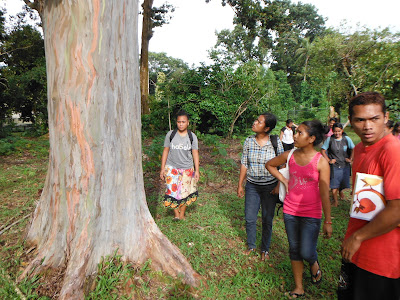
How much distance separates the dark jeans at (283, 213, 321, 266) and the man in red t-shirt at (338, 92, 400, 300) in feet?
2.73

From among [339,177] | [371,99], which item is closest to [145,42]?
[339,177]

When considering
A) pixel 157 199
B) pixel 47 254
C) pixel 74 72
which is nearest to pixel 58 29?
pixel 74 72

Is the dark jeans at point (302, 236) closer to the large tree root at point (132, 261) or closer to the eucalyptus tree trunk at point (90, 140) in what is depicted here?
the large tree root at point (132, 261)

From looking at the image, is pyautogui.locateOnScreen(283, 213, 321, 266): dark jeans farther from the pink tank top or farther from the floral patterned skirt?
the floral patterned skirt

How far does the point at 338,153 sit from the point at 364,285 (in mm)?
4070

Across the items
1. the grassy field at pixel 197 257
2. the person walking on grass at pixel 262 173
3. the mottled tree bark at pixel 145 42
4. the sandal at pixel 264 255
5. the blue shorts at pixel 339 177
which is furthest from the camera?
the mottled tree bark at pixel 145 42

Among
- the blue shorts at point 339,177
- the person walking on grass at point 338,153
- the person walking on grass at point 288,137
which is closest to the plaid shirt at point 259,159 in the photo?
the person walking on grass at point 338,153

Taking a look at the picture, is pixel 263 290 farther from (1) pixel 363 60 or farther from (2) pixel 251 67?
(1) pixel 363 60

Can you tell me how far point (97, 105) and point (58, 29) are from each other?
736 millimetres

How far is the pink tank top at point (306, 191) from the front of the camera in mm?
2559

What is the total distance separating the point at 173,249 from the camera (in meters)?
2.79

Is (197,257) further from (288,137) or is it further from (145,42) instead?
(145,42)

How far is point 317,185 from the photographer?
8.53 feet

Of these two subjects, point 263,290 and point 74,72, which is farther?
point 263,290
